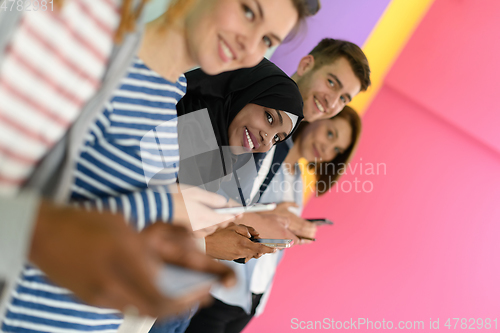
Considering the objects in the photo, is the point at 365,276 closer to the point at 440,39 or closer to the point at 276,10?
the point at 440,39

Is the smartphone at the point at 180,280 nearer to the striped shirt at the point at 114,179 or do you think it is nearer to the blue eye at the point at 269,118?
the striped shirt at the point at 114,179

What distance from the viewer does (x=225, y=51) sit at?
1.00 ft

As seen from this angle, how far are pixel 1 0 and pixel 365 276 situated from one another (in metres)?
1.47

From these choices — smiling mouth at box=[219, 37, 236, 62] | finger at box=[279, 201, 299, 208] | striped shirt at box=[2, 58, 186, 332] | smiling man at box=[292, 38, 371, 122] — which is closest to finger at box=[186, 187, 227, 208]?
striped shirt at box=[2, 58, 186, 332]

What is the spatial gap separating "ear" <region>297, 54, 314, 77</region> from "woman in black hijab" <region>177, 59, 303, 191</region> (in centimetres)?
4

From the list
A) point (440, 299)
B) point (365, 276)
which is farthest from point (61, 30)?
point (440, 299)

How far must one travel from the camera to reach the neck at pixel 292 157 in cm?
77

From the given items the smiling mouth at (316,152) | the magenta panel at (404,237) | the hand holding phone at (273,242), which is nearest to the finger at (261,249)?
the hand holding phone at (273,242)

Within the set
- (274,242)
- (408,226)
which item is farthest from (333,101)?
(408,226)

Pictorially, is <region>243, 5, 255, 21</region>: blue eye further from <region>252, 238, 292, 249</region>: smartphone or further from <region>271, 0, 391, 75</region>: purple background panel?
<region>252, 238, 292, 249</region>: smartphone

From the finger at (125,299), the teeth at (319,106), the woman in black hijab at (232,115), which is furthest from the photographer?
the teeth at (319,106)

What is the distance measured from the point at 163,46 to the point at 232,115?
0.58 feet

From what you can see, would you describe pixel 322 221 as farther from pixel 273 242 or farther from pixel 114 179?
pixel 114 179

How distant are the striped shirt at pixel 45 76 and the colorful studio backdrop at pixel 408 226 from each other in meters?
0.93
